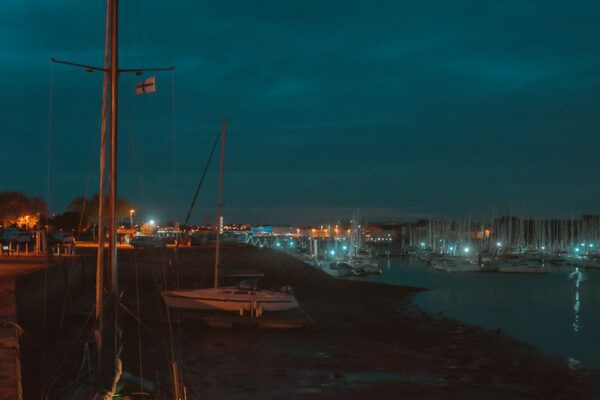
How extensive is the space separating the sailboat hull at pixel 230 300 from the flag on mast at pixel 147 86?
1870 centimetres

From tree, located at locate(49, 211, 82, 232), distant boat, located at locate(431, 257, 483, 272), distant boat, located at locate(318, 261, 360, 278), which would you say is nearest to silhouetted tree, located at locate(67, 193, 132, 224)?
tree, located at locate(49, 211, 82, 232)

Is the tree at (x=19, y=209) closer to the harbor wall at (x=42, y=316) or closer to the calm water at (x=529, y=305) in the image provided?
the calm water at (x=529, y=305)

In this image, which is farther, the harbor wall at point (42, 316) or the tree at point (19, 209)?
the tree at point (19, 209)

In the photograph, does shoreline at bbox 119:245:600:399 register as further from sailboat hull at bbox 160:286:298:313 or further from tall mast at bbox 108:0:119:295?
tall mast at bbox 108:0:119:295

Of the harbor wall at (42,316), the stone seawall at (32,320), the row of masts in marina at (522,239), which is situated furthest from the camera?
the row of masts in marina at (522,239)

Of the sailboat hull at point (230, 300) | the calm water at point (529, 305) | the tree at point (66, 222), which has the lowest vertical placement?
the calm water at point (529, 305)

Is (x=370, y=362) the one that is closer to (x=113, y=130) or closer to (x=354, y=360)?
(x=354, y=360)

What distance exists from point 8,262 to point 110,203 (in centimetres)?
2372

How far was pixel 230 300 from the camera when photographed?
3089 cm

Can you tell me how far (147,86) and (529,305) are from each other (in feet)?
154

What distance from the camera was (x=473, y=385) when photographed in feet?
73.0

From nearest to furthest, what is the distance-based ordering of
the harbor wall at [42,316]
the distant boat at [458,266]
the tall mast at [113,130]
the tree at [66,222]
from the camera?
the tall mast at [113,130]
the harbor wall at [42,316]
the tree at [66,222]
the distant boat at [458,266]

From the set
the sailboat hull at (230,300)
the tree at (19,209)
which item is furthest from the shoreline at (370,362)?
the tree at (19,209)

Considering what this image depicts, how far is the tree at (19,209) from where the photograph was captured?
7950 cm
